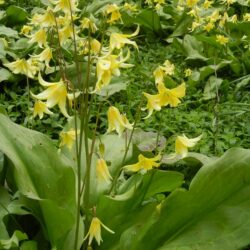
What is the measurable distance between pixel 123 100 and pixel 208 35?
1.66 m

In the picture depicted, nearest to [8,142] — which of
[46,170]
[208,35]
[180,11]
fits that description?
[46,170]

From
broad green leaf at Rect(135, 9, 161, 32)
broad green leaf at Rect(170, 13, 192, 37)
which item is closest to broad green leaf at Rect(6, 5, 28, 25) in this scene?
broad green leaf at Rect(135, 9, 161, 32)

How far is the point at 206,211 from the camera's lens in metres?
2.24

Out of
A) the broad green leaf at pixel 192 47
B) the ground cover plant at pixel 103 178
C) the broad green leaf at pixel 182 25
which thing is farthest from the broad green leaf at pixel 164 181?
the broad green leaf at pixel 182 25

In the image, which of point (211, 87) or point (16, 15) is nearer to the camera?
point (211, 87)

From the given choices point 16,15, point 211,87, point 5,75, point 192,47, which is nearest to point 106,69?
point 5,75

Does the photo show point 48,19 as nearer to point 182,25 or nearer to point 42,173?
point 42,173

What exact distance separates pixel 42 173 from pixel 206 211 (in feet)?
2.24

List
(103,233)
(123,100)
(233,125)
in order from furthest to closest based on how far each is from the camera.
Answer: (123,100)
(233,125)
(103,233)

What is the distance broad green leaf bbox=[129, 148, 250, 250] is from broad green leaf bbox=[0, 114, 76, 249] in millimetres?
309

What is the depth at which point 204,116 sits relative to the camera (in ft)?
12.6

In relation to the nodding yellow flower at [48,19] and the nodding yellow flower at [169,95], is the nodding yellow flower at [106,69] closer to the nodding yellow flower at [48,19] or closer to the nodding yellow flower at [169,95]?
the nodding yellow flower at [169,95]

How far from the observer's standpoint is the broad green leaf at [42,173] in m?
2.15

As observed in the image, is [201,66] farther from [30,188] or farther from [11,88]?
[30,188]
